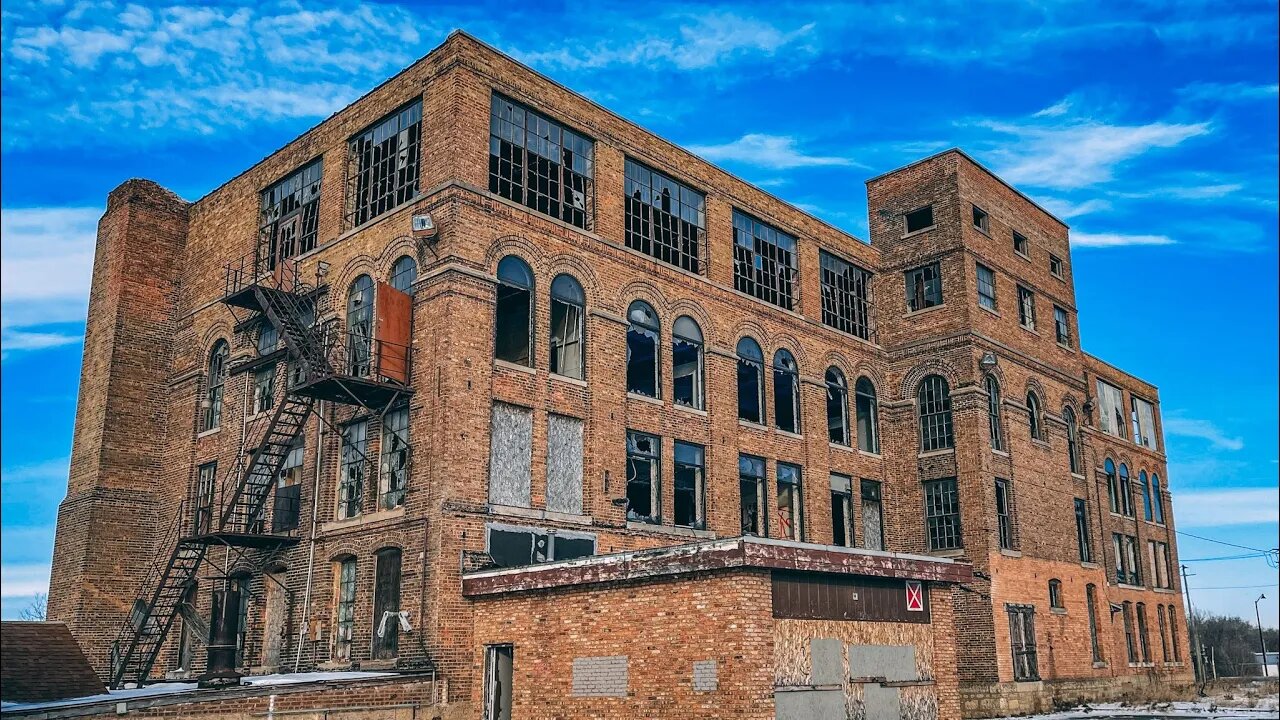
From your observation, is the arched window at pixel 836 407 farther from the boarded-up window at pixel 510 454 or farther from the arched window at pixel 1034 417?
the boarded-up window at pixel 510 454

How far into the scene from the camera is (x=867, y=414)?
109 feet

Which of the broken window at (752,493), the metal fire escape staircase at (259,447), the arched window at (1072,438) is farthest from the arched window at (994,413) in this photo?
the metal fire escape staircase at (259,447)

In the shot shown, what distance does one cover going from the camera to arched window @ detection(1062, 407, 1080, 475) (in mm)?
36469

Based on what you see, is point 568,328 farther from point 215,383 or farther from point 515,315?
point 215,383

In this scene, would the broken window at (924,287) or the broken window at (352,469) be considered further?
the broken window at (924,287)

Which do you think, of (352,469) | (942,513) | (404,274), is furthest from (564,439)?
(942,513)

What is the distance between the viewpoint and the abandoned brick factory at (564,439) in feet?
61.6

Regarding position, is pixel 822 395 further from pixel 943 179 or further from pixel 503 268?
pixel 503 268

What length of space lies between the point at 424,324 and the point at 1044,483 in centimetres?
2122

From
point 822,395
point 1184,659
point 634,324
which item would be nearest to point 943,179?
point 822,395

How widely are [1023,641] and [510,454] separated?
55.0ft

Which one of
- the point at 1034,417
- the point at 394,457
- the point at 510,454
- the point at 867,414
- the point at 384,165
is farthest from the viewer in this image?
the point at 1034,417

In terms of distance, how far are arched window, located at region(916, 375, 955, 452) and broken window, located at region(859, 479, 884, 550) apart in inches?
79.1

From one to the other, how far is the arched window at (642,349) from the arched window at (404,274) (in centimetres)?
540
